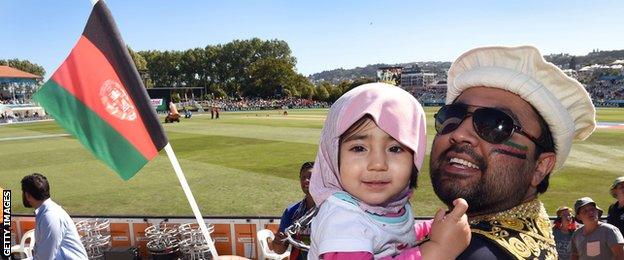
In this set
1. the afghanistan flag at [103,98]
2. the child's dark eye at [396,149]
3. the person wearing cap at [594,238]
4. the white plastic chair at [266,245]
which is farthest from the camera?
the white plastic chair at [266,245]

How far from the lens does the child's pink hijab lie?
1.85m

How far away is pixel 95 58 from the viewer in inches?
144

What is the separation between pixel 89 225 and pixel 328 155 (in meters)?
8.26

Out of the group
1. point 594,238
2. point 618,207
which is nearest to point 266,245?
point 594,238

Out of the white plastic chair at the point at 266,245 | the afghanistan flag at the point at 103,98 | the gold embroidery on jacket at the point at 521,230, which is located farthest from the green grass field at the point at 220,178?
the gold embroidery on jacket at the point at 521,230

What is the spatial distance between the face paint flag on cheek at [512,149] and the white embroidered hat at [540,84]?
→ 173 millimetres

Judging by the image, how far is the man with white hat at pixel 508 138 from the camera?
69.5 inches

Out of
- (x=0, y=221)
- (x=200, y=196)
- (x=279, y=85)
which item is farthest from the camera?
(x=279, y=85)

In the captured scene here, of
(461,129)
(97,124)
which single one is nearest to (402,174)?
(461,129)

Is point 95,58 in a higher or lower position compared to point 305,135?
higher

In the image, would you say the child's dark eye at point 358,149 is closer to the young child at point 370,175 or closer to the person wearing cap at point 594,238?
the young child at point 370,175

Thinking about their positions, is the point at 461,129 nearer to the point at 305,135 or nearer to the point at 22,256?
the point at 22,256

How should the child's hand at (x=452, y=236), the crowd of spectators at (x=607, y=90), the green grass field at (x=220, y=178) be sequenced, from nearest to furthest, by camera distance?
the child's hand at (x=452, y=236) < the green grass field at (x=220, y=178) < the crowd of spectators at (x=607, y=90)

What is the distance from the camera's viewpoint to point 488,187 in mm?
1766
